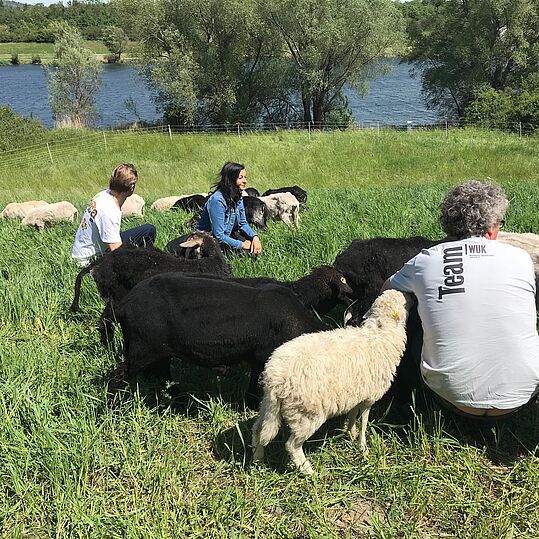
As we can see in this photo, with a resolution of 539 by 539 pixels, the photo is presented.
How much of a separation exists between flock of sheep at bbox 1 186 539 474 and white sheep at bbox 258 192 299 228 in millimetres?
4220

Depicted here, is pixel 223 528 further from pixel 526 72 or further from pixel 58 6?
pixel 58 6

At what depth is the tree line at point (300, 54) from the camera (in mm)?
29297

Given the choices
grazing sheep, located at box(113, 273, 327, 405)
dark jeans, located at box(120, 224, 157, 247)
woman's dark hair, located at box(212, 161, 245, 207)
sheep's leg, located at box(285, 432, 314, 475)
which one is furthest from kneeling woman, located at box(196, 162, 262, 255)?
sheep's leg, located at box(285, 432, 314, 475)

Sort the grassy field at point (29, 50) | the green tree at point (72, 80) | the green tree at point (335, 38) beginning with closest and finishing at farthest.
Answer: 1. the green tree at point (335, 38)
2. the green tree at point (72, 80)
3. the grassy field at point (29, 50)

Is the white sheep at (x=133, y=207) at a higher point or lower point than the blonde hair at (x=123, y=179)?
lower

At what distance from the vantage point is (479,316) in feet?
8.91

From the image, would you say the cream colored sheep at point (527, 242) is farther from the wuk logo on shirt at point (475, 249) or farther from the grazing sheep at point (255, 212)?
the grazing sheep at point (255, 212)

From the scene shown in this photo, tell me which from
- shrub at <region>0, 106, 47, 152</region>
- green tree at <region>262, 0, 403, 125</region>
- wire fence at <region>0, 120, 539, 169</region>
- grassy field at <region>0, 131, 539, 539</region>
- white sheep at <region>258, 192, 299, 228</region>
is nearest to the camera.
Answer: grassy field at <region>0, 131, 539, 539</region>

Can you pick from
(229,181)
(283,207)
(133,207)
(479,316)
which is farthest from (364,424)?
(133,207)

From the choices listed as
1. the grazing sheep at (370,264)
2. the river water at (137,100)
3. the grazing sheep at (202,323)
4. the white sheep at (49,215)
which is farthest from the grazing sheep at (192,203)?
the river water at (137,100)

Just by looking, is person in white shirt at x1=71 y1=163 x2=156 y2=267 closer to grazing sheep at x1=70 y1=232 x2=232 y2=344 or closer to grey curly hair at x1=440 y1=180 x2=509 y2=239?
grazing sheep at x1=70 y1=232 x2=232 y2=344

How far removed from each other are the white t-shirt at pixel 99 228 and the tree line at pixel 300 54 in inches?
1071

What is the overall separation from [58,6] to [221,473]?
136276mm

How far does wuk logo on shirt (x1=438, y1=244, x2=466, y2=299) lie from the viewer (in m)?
2.73
